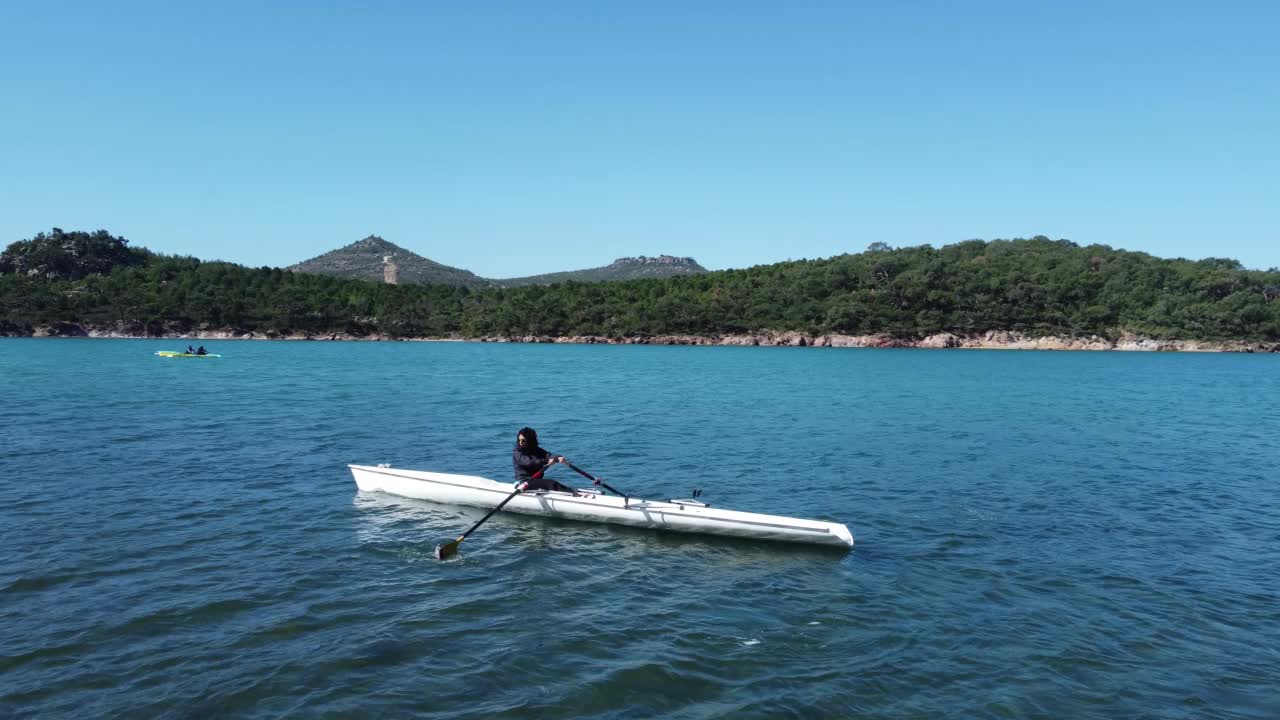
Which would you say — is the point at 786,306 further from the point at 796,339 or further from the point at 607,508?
the point at 607,508

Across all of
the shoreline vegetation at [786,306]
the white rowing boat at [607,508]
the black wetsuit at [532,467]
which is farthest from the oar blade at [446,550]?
the shoreline vegetation at [786,306]

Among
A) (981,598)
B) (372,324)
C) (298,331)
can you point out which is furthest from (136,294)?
(981,598)

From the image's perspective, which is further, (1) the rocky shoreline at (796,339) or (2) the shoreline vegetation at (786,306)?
(2) the shoreline vegetation at (786,306)

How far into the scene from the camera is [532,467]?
15.9m

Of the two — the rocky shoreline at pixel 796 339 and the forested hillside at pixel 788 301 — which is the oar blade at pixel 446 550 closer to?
the forested hillside at pixel 788 301

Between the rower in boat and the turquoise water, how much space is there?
785 mm

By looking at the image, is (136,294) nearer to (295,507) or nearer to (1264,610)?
(295,507)

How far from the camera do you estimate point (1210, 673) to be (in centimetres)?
896

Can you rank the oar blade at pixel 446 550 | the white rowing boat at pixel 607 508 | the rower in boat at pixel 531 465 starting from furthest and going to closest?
1. the rower in boat at pixel 531 465
2. the white rowing boat at pixel 607 508
3. the oar blade at pixel 446 550

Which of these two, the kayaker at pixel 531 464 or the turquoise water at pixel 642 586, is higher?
the kayaker at pixel 531 464

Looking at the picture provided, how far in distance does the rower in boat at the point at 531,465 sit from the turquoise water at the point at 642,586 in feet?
2.58

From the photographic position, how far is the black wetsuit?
51.8ft

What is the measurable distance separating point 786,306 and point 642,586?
514ft

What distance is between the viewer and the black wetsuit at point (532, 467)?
51.8ft
